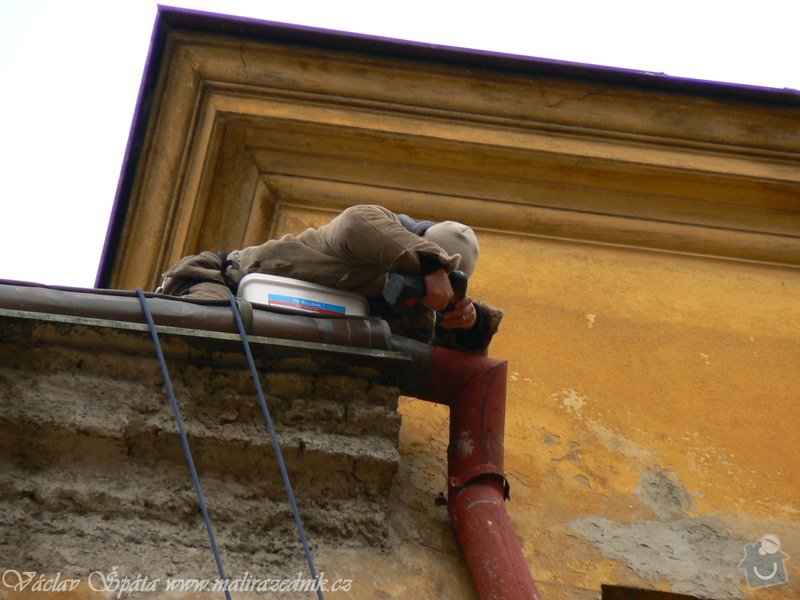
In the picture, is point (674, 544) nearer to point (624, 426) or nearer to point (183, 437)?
point (624, 426)

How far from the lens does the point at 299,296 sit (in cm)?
435

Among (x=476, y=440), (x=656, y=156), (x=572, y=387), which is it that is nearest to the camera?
(x=476, y=440)

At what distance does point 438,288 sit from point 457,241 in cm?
32

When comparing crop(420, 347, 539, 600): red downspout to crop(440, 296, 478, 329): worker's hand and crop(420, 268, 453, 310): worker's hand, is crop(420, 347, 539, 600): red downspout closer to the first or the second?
crop(440, 296, 478, 329): worker's hand

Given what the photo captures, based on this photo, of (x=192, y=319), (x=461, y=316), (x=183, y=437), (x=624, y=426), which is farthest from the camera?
(x=624, y=426)

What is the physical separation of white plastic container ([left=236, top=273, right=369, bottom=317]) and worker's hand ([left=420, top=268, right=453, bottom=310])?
299 mm

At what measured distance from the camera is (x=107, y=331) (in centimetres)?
396

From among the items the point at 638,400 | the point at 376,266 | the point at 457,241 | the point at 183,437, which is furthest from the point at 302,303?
the point at 638,400

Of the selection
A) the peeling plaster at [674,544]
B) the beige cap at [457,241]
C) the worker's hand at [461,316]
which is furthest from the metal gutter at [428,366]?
the peeling plaster at [674,544]

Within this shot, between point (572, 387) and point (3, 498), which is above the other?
point (572, 387)

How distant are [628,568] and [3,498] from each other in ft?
6.23

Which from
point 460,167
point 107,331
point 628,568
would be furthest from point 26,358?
point 460,167

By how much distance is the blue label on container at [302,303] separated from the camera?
4.32 metres

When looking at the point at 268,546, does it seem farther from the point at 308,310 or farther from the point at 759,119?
the point at 759,119
